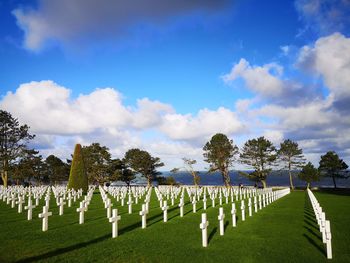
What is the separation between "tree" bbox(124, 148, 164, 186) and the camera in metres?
62.1

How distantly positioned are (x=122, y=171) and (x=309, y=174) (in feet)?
115

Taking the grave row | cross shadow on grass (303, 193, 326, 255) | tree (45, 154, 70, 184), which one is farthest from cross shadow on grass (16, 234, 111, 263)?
tree (45, 154, 70, 184)

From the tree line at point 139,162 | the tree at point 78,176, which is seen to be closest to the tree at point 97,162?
the tree line at point 139,162

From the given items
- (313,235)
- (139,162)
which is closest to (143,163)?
(139,162)

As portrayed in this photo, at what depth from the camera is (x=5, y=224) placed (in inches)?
452

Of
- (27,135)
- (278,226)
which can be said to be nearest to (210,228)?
(278,226)

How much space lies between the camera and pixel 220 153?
160 feet

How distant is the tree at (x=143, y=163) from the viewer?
6206cm

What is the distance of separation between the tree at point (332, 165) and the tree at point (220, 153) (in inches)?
736

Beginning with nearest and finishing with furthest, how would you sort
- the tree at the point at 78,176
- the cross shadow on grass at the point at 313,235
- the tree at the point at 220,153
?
1. the cross shadow on grass at the point at 313,235
2. the tree at the point at 78,176
3. the tree at the point at 220,153

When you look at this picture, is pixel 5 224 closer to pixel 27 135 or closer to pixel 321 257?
pixel 321 257

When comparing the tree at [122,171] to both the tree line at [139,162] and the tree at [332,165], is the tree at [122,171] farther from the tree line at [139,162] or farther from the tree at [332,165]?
the tree at [332,165]

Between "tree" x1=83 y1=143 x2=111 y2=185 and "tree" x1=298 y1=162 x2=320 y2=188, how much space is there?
3572 centimetres

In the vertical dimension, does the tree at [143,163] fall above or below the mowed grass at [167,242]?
above
